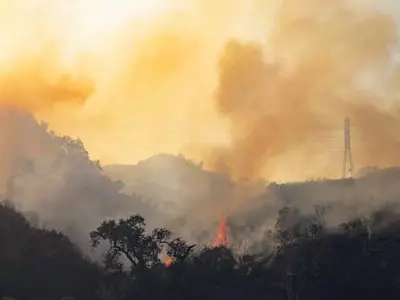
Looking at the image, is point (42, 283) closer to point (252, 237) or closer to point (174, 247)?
point (174, 247)

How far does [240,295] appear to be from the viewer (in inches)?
2488

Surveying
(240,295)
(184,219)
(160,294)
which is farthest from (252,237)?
(160,294)

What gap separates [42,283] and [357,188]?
49.1 metres

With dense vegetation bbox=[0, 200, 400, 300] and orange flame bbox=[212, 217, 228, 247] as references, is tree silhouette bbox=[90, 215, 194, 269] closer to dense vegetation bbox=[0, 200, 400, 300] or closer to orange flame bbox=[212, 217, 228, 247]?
dense vegetation bbox=[0, 200, 400, 300]

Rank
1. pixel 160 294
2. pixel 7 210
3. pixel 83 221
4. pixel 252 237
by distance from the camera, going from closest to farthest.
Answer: pixel 160 294 → pixel 7 210 → pixel 252 237 → pixel 83 221

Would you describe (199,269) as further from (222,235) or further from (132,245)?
(222,235)

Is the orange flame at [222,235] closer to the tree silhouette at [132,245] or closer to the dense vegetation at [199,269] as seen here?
the dense vegetation at [199,269]

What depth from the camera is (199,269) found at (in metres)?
62.8

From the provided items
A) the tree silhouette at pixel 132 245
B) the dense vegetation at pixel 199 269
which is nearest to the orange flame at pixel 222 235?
the dense vegetation at pixel 199 269

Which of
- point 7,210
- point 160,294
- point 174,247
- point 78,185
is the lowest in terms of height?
point 160,294

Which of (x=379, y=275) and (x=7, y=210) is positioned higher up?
A: (x=7, y=210)

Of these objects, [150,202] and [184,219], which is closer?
[184,219]

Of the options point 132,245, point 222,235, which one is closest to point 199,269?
point 132,245

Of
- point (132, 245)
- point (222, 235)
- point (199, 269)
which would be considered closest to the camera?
point (199, 269)
